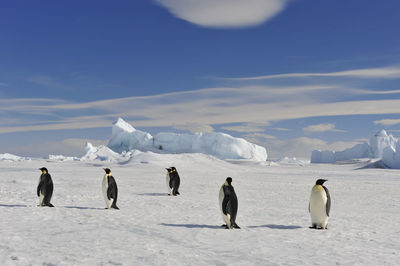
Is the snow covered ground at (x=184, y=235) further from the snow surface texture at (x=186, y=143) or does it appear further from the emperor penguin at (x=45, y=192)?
the snow surface texture at (x=186, y=143)

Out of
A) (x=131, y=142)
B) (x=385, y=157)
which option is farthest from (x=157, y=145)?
(x=385, y=157)

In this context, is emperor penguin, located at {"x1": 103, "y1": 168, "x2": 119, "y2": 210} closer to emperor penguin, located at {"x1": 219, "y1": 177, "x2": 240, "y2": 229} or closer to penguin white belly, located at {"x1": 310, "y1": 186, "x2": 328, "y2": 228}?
emperor penguin, located at {"x1": 219, "y1": 177, "x2": 240, "y2": 229}

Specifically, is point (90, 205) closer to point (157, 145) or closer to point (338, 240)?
point (338, 240)

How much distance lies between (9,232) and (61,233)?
79cm

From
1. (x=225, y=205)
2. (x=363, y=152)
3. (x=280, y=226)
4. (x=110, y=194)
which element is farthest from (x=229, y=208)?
(x=363, y=152)

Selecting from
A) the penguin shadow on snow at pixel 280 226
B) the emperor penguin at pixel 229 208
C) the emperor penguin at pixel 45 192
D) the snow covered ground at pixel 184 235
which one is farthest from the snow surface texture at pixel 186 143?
the emperor penguin at pixel 229 208

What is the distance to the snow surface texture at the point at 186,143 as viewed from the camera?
53.4 meters

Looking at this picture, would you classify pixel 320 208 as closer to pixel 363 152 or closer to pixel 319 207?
pixel 319 207

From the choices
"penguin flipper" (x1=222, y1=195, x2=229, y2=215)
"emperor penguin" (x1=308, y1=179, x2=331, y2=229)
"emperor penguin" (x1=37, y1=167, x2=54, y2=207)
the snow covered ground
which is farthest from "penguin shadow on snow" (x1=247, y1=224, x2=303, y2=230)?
"emperor penguin" (x1=37, y1=167, x2=54, y2=207)

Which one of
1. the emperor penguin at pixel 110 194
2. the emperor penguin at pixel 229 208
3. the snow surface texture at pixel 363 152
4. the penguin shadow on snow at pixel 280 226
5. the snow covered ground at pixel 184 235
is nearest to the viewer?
the snow covered ground at pixel 184 235

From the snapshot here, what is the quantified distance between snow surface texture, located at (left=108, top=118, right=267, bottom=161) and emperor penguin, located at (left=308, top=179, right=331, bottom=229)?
148ft

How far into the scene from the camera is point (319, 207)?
25.3 ft

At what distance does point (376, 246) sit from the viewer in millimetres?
6133

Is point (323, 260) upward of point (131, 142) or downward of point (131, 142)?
downward
